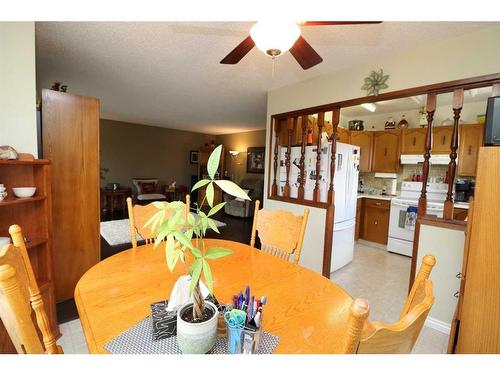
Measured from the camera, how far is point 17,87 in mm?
1658

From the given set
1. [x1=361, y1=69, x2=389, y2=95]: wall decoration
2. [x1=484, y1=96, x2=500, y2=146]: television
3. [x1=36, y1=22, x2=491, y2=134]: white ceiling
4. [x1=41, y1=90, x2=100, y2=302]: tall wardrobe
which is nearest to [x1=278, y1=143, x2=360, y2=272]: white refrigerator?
[x1=361, y1=69, x2=389, y2=95]: wall decoration

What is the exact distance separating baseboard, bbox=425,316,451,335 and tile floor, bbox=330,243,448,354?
0.03 meters

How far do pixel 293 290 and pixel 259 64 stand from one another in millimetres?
2288

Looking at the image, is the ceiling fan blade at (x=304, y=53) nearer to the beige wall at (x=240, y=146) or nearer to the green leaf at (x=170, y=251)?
the green leaf at (x=170, y=251)

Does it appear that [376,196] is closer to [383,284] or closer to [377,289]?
[383,284]

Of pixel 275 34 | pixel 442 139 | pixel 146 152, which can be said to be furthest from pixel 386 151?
pixel 146 152

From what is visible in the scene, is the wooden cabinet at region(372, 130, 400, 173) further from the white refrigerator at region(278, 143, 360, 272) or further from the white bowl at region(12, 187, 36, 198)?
the white bowl at region(12, 187, 36, 198)

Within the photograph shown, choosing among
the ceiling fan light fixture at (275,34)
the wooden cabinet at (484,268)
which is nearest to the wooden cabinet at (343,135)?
the wooden cabinet at (484,268)

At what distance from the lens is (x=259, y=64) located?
8.26 ft

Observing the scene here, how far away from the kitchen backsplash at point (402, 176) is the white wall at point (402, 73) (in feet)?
7.73

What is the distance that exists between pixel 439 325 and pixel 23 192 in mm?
3344

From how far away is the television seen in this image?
136cm

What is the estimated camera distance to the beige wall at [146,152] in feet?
20.4
